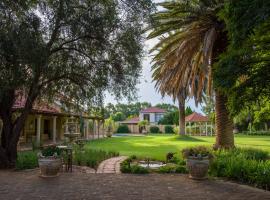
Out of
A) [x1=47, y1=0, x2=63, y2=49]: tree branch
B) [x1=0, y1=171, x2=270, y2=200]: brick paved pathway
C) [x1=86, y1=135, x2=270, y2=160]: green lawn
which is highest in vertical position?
[x1=47, y1=0, x2=63, y2=49]: tree branch

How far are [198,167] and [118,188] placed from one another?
285 cm

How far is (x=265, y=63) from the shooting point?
29.3 ft

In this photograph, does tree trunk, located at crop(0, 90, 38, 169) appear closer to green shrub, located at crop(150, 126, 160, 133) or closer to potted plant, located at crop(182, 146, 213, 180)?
potted plant, located at crop(182, 146, 213, 180)

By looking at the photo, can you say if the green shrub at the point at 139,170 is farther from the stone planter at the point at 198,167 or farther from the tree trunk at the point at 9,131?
the tree trunk at the point at 9,131

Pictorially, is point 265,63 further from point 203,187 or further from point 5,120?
point 5,120

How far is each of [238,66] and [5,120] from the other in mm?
9234

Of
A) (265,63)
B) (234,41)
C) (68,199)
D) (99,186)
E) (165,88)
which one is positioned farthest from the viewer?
(165,88)

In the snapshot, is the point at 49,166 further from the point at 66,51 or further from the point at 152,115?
the point at 152,115

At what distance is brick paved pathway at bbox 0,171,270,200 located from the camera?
27.5 ft

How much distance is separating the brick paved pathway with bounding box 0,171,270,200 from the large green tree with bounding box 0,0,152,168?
10.0 feet

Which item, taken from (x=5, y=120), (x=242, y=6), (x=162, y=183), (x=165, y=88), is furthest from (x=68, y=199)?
(x=165, y=88)

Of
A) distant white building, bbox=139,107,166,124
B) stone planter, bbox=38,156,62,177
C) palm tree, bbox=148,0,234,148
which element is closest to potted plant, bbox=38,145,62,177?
stone planter, bbox=38,156,62,177

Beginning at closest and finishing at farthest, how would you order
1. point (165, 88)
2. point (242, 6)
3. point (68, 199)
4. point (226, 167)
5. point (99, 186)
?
point (242, 6)
point (68, 199)
point (99, 186)
point (226, 167)
point (165, 88)

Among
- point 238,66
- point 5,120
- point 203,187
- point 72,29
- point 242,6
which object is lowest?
point 203,187
